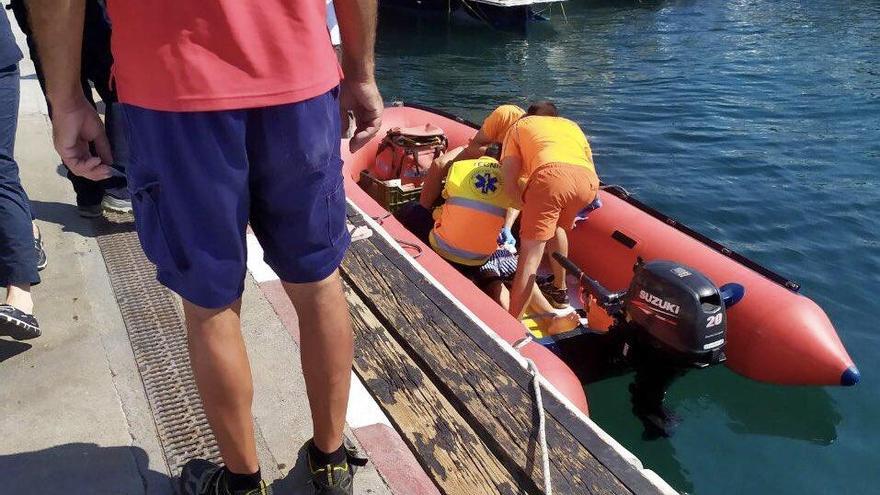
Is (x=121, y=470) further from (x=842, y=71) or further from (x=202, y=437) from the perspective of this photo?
(x=842, y=71)

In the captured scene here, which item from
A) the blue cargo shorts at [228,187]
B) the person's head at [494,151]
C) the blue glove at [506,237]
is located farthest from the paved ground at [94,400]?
the person's head at [494,151]

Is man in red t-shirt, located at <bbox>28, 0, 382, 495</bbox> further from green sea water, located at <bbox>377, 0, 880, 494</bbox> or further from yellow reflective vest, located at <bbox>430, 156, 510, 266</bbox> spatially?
green sea water, located at <bbox>377, 0, 880, 494</bbox>

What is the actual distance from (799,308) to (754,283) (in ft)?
0.78

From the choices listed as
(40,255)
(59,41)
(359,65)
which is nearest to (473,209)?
(40,255)

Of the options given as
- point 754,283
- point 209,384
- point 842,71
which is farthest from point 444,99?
point 209,384

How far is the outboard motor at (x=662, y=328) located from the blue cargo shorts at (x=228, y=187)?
1881 mm

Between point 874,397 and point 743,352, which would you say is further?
point 874,397

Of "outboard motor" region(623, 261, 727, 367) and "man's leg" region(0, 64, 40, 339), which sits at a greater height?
"man's leg" region(0, 64, 40, 339)

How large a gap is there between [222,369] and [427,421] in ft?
2.85

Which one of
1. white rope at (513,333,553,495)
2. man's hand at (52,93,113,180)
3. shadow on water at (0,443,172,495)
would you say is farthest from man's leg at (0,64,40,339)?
white rope at (513,333,553,495)

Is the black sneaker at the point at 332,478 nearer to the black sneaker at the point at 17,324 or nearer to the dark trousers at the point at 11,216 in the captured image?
the black sneaker at the point at 17,324

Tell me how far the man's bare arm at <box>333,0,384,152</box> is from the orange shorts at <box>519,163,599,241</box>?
6.61 ft

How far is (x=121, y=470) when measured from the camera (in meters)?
1.79

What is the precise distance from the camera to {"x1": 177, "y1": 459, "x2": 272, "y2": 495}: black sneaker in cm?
158
